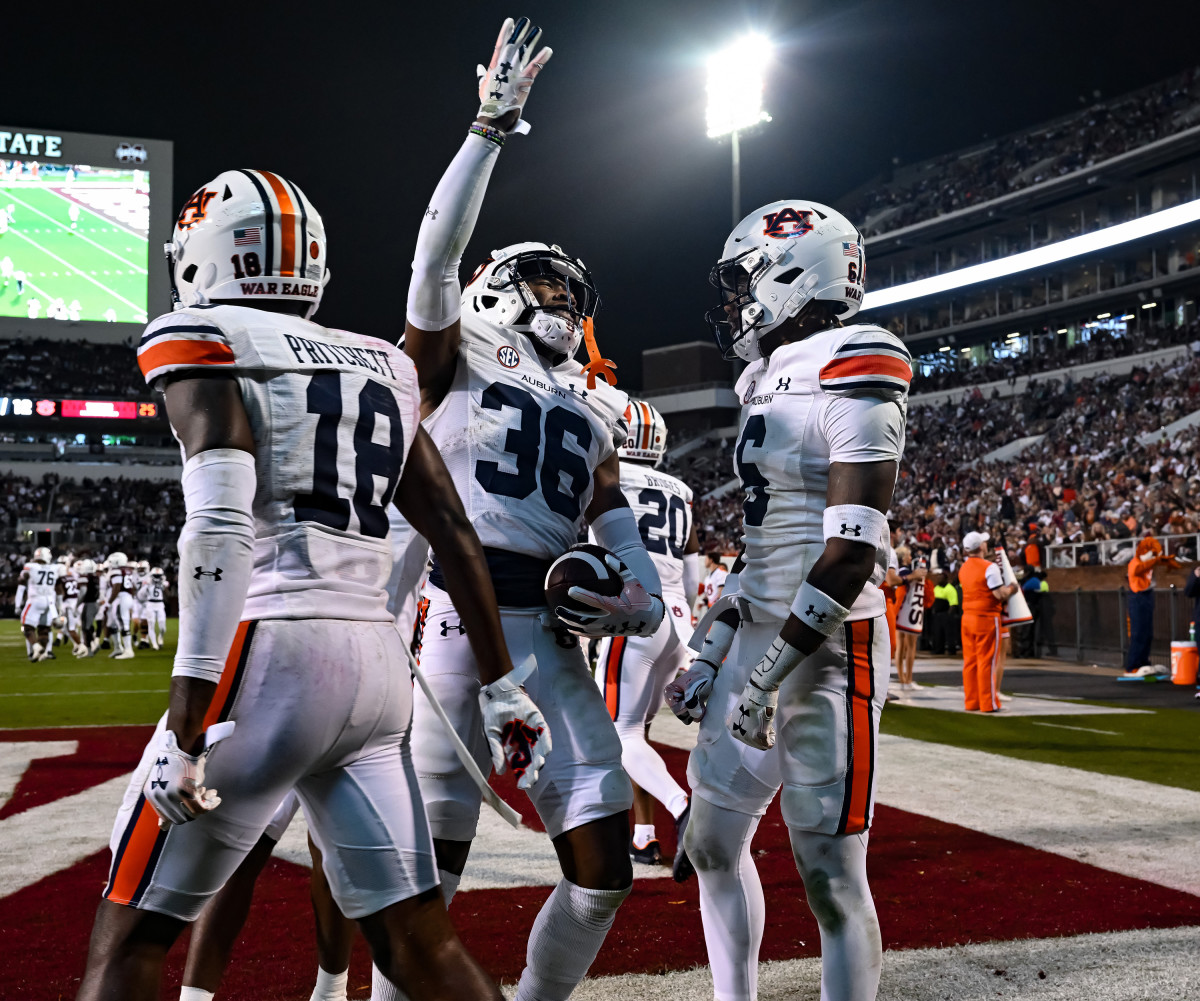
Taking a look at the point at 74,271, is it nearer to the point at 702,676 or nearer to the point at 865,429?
the point at 702,676

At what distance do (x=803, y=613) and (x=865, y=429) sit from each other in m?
0.51

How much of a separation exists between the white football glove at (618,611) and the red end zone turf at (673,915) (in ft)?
4.76

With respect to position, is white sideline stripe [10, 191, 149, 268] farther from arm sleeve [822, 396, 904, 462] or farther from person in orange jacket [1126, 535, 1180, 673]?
arm sleeve [822, 396, 904, 462]

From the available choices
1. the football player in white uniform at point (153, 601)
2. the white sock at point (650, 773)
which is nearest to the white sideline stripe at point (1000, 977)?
the white sock at point (650, 773)

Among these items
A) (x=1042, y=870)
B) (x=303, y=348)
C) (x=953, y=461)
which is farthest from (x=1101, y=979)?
(x=953, y=461)

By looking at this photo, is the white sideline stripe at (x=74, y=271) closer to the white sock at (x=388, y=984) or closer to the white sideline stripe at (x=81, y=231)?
the white sideline stripe at (x=81, y=231)

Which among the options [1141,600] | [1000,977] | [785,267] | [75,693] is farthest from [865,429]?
[1141,600]

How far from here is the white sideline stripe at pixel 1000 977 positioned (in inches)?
137

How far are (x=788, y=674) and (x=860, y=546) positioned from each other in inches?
15.4

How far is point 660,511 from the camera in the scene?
601 centimetres

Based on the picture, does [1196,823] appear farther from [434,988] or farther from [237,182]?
[237,182]

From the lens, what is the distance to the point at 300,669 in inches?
84.6

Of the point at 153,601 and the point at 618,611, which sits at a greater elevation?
the point at 618,611

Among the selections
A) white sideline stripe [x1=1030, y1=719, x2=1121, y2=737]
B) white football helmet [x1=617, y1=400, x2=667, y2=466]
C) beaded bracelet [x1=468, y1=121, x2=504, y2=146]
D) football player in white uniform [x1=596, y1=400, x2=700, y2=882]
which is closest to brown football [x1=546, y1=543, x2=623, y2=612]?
beaded bracelet [x1=468, y1=121, x2=504, y2=146]
